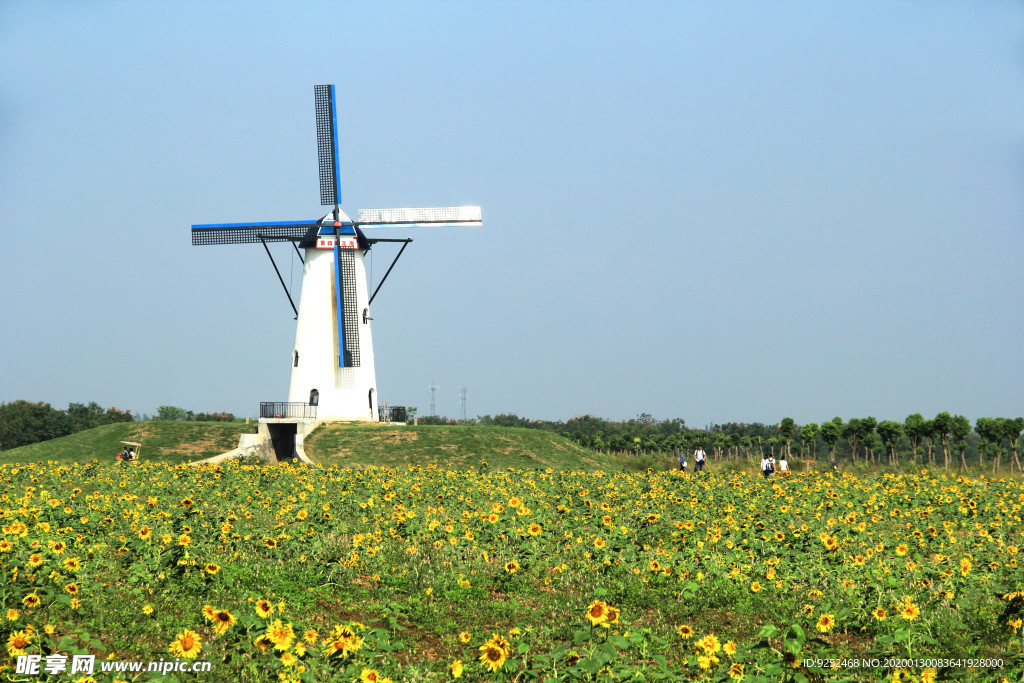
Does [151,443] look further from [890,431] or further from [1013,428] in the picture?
[1013,428]

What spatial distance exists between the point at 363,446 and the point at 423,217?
1414cm

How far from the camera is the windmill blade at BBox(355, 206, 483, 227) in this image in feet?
145

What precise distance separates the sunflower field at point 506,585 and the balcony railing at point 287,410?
24430 mm

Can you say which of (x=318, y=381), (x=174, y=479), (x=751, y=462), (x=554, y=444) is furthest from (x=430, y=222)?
(x=174, y=479)

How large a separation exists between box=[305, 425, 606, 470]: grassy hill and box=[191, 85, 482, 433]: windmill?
235cm

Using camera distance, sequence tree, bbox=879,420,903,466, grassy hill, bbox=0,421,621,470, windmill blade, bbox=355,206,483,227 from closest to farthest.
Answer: grassy hill, bbox=0,421,621,470
windmill blade, bbox=355,206,483,227
tree, bbox=879,420,903,466

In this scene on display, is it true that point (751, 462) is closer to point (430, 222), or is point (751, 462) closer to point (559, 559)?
point (430, 222)

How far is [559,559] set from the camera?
1214 centimetres

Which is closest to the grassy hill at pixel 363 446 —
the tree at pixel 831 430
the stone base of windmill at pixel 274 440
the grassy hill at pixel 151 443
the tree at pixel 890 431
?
the grassy hill at pixel 151 443

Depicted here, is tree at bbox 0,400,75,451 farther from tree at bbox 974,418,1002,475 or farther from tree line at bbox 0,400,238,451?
tree at bbox 974,418,1002,475

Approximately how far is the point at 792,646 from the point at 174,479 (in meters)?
14.8

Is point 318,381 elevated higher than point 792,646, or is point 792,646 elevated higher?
point 318,381

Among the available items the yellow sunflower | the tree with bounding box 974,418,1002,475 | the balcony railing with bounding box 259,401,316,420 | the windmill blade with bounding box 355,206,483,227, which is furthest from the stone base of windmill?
the tree with bounding box 974,418,1002,475

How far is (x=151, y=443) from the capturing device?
1528 inches
